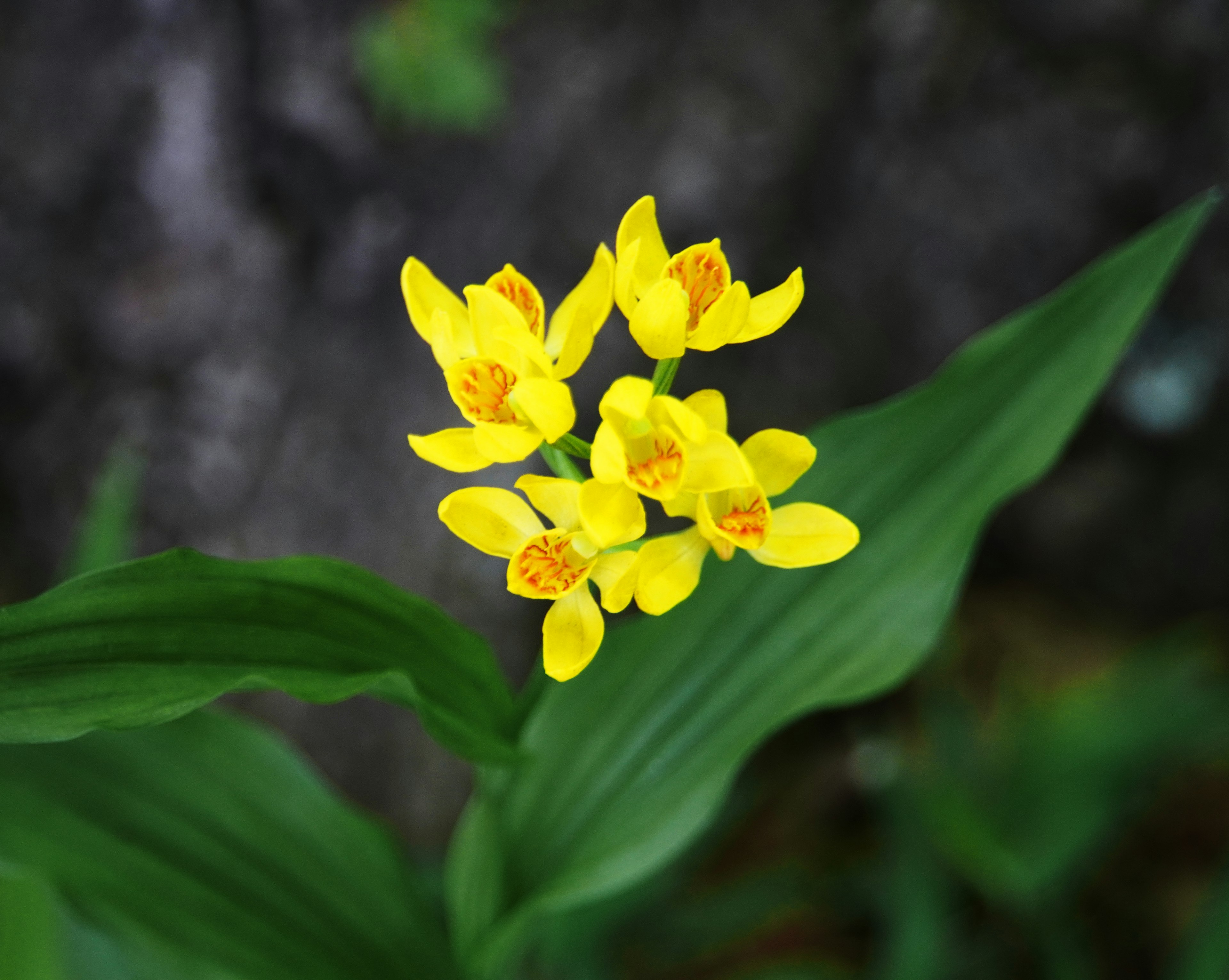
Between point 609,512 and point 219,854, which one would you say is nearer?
point 609,512

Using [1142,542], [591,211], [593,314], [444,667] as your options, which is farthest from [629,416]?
[1142,542]

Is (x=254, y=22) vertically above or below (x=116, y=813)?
above

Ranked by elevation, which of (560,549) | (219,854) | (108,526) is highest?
(108,526)

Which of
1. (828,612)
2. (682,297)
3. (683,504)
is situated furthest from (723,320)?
(828,612)

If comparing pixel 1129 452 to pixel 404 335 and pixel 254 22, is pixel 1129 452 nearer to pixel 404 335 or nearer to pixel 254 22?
pixel 404 335

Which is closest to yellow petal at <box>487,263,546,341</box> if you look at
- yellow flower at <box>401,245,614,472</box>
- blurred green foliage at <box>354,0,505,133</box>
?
yellow flower at <box>401,245,614,472</box>

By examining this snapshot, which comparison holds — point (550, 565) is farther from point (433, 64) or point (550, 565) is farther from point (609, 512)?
point (433, 64)

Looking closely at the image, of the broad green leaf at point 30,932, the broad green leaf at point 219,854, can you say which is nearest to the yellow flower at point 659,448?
the broad green leaf at point 219,854

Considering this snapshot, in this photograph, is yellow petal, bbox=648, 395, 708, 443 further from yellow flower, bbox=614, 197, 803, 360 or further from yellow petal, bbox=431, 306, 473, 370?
yellow petal, bbox=431, 306, 473, 370
